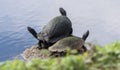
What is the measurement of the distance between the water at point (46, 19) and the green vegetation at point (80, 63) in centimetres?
240

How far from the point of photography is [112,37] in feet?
13.9

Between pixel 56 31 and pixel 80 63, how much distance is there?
2.91m

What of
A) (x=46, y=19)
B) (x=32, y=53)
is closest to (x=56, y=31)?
(x=32, y=53)

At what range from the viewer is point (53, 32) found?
423 centimetres

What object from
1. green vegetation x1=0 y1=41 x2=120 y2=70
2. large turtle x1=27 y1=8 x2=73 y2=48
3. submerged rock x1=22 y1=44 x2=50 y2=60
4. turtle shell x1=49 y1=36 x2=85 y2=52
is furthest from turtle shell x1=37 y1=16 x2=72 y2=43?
green vegetation x1=0 y1=41 x2=120 y2=70

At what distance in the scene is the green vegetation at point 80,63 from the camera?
132 centimetres

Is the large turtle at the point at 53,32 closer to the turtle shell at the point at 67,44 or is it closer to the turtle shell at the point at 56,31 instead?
the turtle shell at the point at 56,31

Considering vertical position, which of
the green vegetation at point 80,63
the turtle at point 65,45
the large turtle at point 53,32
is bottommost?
the green vegetation at point 80,63

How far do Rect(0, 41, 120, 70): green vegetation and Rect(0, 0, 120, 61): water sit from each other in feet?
7.87

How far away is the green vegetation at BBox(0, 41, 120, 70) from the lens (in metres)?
1.32

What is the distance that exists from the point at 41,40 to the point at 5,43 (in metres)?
0.40

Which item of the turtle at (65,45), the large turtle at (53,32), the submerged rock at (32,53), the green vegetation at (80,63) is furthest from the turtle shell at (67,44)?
the green vegetation at (80,63)

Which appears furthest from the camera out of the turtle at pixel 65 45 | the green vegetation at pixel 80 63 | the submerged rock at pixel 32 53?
the submerged rock at pixel 32 53

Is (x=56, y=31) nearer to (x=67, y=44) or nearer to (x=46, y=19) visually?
(x=67, y=44)
